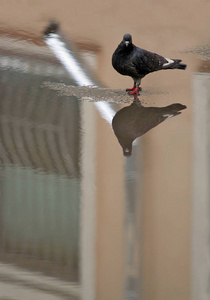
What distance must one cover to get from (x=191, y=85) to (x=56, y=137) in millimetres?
1807

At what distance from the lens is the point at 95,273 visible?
4.74 meters

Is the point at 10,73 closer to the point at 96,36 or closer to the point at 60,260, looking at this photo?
the point at 96,36

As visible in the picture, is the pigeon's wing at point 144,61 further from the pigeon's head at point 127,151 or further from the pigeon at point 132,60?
the pigeon's head at point 127,151

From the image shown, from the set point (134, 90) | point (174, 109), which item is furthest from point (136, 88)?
point (174, 109)

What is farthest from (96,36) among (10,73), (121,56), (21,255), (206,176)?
(21,255)

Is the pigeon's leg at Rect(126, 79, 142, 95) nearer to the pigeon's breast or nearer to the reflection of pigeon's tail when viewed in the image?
the pigeon's breast

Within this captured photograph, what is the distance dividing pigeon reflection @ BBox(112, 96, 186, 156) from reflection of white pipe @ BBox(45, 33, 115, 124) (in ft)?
0.38

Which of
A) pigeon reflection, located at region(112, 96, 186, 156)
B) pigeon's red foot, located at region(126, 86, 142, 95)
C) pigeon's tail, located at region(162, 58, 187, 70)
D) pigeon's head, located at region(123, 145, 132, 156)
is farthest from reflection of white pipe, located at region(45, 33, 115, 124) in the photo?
pigeon's tail, located at region(162, 58, 187, 70)

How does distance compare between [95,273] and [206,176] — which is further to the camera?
[206,176]

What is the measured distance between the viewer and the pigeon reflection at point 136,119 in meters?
6.54

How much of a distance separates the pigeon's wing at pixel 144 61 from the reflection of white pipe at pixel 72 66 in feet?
1.55

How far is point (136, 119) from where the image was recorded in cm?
689

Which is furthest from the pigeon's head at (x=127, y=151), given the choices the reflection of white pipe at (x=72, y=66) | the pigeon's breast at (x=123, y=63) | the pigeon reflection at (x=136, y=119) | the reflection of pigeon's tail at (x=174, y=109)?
the pigeon's breast at (x=123, y=63)

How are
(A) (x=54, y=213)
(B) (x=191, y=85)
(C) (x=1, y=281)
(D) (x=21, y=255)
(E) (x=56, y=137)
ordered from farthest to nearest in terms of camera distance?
(B) (x=191, y=85) → (E) (x=56, y=137) → (A) (x=54, y=213) → (D) (x=21, y=255) → (C) (x=1, y=281)
